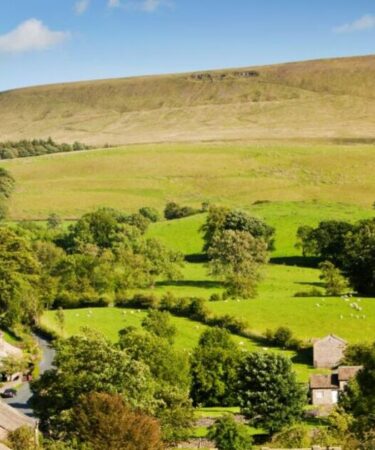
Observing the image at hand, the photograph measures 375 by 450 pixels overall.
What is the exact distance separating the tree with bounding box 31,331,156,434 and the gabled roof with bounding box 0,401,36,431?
1.41m

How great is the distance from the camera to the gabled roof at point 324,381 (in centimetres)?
6152

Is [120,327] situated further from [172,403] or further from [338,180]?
[338,180]

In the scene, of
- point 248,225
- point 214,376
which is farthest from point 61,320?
point 248,225

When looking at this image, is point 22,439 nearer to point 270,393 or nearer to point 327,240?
point 270,393

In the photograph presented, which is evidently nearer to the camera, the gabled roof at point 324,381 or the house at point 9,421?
the house at point 9,421

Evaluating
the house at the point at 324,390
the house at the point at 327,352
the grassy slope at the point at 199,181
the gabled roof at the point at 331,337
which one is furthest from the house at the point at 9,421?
the grassy slope at the point at 199,181

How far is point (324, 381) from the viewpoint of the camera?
62.1 metres

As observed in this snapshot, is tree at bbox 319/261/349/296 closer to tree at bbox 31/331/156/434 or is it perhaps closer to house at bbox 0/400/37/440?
tree at bbox 31/331/156/434

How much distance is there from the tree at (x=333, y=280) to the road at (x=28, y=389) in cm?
3074

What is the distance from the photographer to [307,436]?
47.9 m

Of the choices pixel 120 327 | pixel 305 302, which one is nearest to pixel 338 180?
pixel 305 302

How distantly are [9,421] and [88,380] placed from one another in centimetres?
462

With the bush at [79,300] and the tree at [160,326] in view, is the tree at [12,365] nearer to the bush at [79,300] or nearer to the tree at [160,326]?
the tree at [160,326]

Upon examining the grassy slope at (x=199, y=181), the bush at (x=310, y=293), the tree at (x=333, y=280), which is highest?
the grassy slope at (x=199, y=181)
